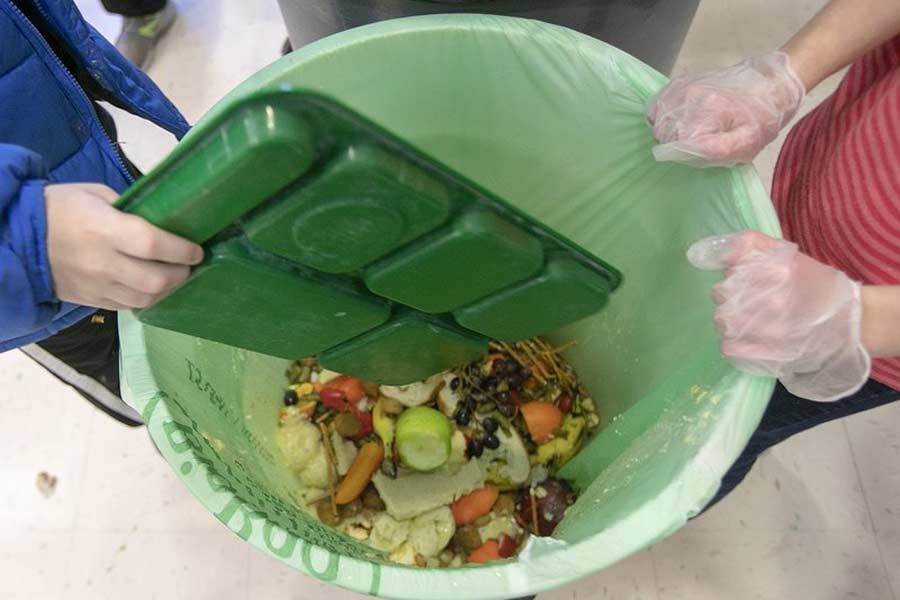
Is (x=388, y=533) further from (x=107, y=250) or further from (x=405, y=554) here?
(x=107, y=250)

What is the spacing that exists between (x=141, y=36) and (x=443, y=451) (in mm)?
1135

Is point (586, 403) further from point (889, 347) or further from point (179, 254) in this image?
point (179, 254)

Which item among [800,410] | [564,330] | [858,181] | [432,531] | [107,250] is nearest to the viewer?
[107,250]

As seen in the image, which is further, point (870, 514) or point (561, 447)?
point (870, 514)

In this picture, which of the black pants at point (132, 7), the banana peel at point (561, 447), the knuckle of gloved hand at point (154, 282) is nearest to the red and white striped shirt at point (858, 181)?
the banana peel at point (561, 447)

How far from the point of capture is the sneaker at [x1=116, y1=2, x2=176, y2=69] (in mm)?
1414

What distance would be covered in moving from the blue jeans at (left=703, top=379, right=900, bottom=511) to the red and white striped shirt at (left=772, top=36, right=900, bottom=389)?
39 mm

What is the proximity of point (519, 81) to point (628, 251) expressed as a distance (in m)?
0.23

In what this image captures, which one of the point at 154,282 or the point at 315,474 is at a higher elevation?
the point at 154,282

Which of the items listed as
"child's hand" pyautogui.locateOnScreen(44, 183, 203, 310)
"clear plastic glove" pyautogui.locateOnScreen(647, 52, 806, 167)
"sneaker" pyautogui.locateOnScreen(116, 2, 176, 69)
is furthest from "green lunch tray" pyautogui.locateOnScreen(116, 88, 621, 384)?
"sneaker" pyautogui.locateOnScreen(116, 2, 176, 69)

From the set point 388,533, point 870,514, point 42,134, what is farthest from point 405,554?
point 870,514

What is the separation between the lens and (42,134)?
24.9 inches

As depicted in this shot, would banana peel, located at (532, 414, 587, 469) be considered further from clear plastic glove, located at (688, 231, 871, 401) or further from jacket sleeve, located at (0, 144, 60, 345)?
jacket sleeve, located at (0, 144, 60, 345)

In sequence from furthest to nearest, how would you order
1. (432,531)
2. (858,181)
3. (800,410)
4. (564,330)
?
(564,330), (432,531), (800,410), (858,181)
